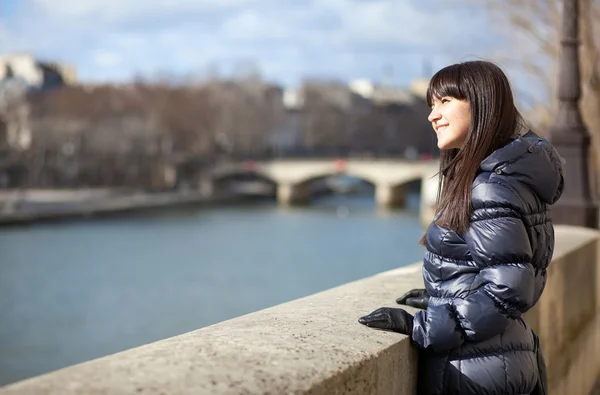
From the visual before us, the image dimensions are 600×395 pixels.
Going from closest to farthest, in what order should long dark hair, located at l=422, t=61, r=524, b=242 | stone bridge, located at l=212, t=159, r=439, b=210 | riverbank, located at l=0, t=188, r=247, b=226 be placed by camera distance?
long dark hair, located at l=422, t=61, r=524, b=242 < riverbank, located at l=0, t=188, r=247, b=226 < stone bridge, located at l=212, t=159, r=439, b=210

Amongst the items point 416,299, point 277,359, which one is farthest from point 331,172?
point 277,359

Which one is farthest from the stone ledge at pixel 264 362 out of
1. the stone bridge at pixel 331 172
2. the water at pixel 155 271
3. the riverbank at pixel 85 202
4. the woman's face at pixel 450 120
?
the stone bridge at pixel 331 172

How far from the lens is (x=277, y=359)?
1.47 m

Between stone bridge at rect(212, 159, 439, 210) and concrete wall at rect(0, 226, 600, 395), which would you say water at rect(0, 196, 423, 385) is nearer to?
stone bridge at rect(212, 159, 439, 210)

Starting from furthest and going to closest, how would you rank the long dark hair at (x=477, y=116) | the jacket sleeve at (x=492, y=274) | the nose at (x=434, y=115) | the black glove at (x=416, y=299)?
the black glove at (x=416, y=299) → the nose at (x=434, y=115) → the long dark hair at (x=477, y=116) → the jacket sleeve at (x=492, y=274)

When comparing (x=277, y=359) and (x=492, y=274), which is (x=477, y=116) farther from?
(x=277, y=359)

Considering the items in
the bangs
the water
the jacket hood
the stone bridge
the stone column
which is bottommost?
the stone bridge

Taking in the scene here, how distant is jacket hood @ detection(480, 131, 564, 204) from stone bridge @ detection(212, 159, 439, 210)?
3755 centimetres

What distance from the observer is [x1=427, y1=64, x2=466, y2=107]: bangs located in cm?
178

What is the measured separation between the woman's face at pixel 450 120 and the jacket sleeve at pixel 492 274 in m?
0.18

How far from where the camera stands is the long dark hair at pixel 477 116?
173cm

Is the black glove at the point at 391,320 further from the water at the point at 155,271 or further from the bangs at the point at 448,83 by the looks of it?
the water at the point at 155,271

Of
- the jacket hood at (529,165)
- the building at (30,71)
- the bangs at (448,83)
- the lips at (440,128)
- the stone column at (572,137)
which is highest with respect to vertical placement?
the bangs at (448,83)

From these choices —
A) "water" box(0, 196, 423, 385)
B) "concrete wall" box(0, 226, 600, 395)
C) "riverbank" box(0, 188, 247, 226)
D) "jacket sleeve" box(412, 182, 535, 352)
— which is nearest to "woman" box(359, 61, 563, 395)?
"jacket sleeve" box(412, 182, 535, 352)
